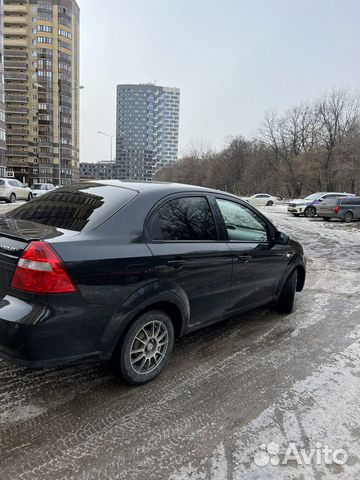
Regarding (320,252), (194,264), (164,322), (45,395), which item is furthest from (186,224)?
(320,252)

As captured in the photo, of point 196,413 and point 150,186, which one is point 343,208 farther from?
point 196,413

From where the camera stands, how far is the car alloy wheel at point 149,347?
10.3 ft

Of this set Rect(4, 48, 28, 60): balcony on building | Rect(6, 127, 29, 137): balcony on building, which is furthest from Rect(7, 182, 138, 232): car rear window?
Rect(4, 48, 28, 60): balcony on building

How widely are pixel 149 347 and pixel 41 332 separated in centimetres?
98

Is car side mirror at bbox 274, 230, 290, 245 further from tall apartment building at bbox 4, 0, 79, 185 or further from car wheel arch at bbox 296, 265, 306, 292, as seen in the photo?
tall apartment building at bbox 4, 0, 79, 185

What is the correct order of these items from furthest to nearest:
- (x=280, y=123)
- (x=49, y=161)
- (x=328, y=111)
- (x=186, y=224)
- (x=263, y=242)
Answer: (x=49, y=161) < (x=280, y=123) < (x=328, y=111) < (x=263, y=242) < (x=186, y=224)

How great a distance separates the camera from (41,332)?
2551 millimetres

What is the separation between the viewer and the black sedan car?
2602 millimetres

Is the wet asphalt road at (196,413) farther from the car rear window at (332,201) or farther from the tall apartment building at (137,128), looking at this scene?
the tall apartment building at (137,128)

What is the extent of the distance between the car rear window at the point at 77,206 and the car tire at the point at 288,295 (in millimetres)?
2652

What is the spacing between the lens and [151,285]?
304 cm

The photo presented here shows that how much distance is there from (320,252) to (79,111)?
12367 centimetres

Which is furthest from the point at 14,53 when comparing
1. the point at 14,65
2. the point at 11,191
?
the point at 11,191

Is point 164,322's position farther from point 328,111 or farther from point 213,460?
point 328,111
